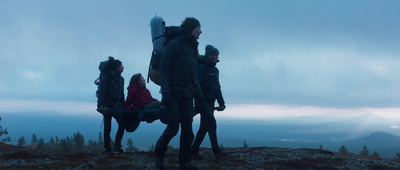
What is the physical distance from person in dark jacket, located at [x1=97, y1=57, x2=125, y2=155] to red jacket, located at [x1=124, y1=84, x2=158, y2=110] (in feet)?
1.44

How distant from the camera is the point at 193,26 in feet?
24.5

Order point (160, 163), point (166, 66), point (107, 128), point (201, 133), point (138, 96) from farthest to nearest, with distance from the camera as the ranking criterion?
point (107, 128) < point (138, 96) < point (201, 133) < point (160, 163) < point (166, 66)

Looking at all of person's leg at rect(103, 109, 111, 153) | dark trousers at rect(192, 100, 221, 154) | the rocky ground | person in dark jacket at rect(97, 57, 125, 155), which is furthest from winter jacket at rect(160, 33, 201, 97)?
person's leg at rect(103, 109, 111, 153)

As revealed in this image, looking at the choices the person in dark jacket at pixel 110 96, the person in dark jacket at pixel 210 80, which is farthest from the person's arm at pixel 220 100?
the person in dark jacket at pixel 110 96

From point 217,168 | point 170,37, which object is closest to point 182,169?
point 217,168

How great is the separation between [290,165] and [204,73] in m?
3.88

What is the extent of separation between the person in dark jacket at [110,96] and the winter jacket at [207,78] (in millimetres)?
3519

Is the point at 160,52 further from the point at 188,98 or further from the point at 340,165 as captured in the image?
the point at 340,165

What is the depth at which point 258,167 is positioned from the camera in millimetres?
9328

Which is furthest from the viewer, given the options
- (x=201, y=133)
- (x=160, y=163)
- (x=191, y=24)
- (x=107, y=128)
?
(x=107, y=128)

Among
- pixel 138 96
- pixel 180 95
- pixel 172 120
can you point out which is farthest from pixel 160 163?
pixel 138 96

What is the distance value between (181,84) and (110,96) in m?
5.18

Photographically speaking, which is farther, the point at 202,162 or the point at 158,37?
the point at 202,162

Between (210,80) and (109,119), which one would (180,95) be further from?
(109,119)
